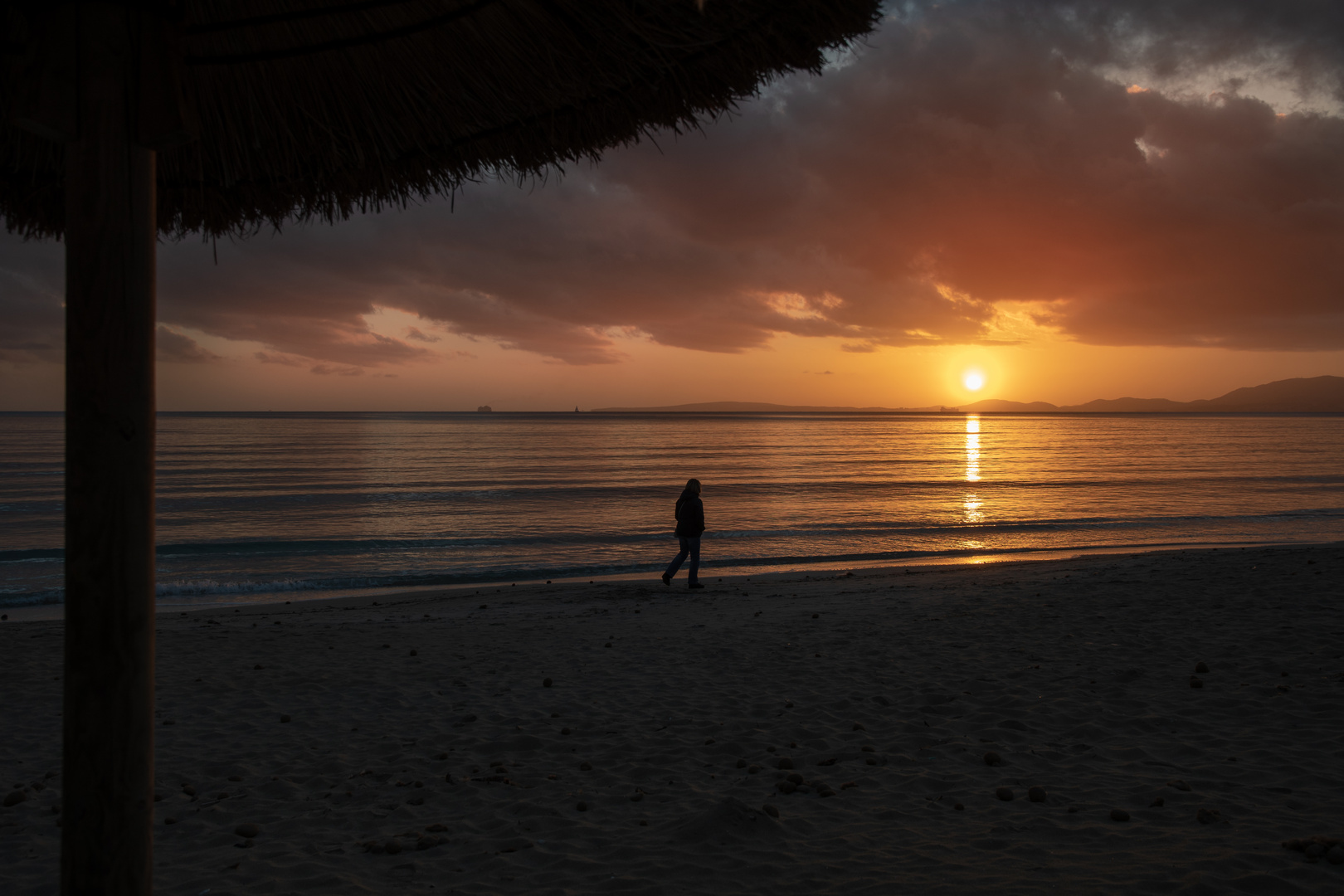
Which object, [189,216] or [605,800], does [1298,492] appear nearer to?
[605,800]

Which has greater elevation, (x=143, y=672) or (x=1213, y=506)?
(x=143, y=672)

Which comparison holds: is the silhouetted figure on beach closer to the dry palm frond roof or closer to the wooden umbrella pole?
the dry palm frond roof

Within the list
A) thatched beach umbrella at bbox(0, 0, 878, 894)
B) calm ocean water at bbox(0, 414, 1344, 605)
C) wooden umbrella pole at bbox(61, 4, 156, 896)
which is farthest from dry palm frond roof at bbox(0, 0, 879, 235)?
calm ocean water at bbox(0, 414, 1344, 605)

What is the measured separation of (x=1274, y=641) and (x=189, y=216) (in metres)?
9.60

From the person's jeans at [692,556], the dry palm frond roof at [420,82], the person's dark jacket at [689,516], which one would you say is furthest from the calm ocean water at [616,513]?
the dry palm frond roof at [420,82]

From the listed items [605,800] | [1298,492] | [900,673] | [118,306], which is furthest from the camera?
[1298,492]

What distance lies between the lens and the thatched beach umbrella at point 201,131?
6.69 feet

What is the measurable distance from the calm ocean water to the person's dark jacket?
351 cm

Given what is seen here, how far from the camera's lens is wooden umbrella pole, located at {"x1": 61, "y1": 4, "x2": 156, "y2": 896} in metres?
2.02

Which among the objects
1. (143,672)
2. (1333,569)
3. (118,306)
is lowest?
(1333,569)

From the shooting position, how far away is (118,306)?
6.68 feet

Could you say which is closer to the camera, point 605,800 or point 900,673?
point 605,800

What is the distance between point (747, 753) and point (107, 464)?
4526 millimetres

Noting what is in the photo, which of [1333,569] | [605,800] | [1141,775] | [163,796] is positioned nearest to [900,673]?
[1141,775]
